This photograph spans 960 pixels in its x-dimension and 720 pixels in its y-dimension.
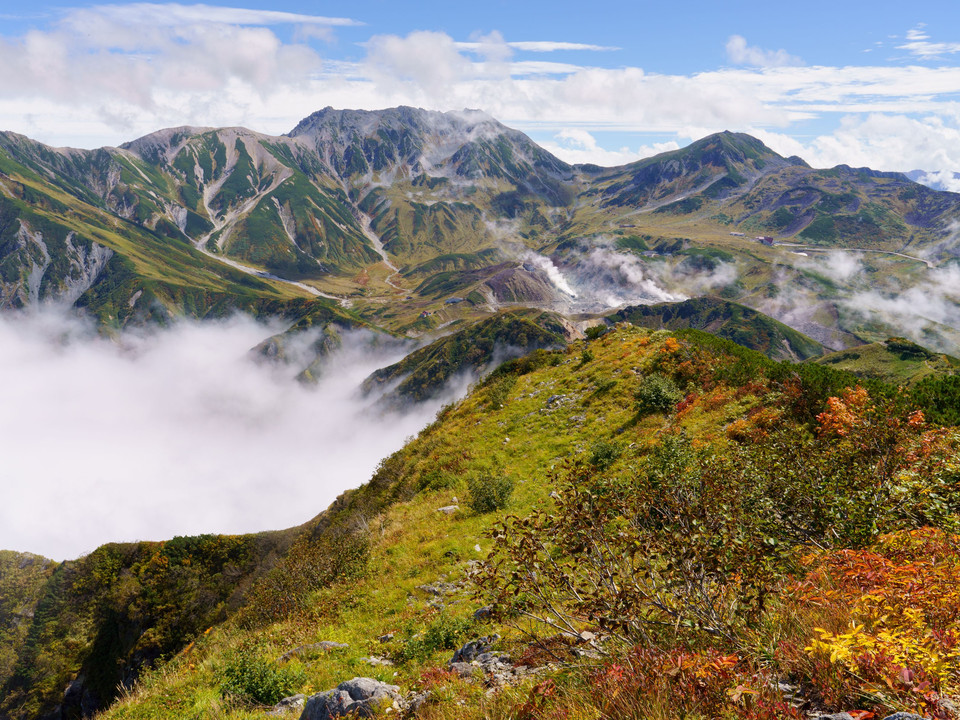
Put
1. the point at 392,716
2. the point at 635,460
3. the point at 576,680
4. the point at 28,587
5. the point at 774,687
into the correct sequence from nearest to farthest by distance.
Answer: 1. the point at 774,687
2. the point at 576,680
3. the point at 392,716
4. the point at 635,460
5. the point at 28,587

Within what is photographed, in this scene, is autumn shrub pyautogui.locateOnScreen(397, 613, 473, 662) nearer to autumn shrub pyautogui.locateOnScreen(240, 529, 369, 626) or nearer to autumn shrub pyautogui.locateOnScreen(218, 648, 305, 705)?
autumn shrub pyautogui.locateOnScreen(218, 648, 305, 705)

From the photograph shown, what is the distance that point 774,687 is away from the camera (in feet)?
14.5

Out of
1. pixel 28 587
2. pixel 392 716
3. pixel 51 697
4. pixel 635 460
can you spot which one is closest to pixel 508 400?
pixel 635 460

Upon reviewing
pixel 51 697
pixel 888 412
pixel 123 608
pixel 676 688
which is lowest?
pixel 51 697

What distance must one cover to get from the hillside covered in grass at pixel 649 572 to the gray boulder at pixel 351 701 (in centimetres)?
28

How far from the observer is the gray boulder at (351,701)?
7551 mm

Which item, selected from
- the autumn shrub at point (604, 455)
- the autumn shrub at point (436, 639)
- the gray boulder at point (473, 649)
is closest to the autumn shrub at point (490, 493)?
the autumn shrub at point (604, 455)

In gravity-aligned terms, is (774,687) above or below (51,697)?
above

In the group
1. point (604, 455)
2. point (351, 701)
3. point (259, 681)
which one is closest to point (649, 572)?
point (351, 701)

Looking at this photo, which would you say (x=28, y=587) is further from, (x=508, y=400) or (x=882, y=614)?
(x=882, y=614)

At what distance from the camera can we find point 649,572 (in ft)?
20.6

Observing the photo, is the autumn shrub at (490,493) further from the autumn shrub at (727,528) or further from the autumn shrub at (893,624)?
the autumn shrub at (893,624)

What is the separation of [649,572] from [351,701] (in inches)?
216

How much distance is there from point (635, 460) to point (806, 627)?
12476mm
